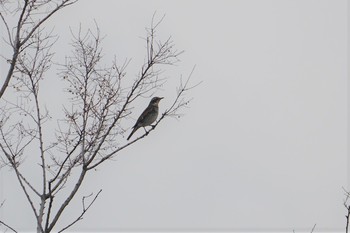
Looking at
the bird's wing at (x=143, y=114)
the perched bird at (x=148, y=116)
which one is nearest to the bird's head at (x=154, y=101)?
the perched bird at (x=148, y=116)

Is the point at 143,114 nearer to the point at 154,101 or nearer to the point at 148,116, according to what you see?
the point at 148,116

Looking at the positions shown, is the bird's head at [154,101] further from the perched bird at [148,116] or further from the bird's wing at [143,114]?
the bird's wing at [143,114]

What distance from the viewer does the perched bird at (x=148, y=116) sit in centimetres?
1452

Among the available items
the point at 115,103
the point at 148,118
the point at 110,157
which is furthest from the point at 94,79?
the point at 148,118

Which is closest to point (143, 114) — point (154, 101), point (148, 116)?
point (148, 116)

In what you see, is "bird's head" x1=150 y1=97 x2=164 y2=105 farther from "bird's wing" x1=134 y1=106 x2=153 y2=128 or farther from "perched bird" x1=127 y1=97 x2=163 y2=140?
"bird's wing" x1=134 y1=106 x2=153 y2=128

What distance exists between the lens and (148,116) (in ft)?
48.0

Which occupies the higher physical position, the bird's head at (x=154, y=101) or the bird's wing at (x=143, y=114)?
the bird's head at (x=154, y=101)

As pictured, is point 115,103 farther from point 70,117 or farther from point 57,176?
point 57,176

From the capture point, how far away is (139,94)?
935 centimetres

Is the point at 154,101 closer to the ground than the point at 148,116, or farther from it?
farther from it

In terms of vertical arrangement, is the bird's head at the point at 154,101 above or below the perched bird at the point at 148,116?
above

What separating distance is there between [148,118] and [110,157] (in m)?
5.47

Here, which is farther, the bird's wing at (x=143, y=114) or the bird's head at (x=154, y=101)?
the bird's head at (x=154, y=101)
